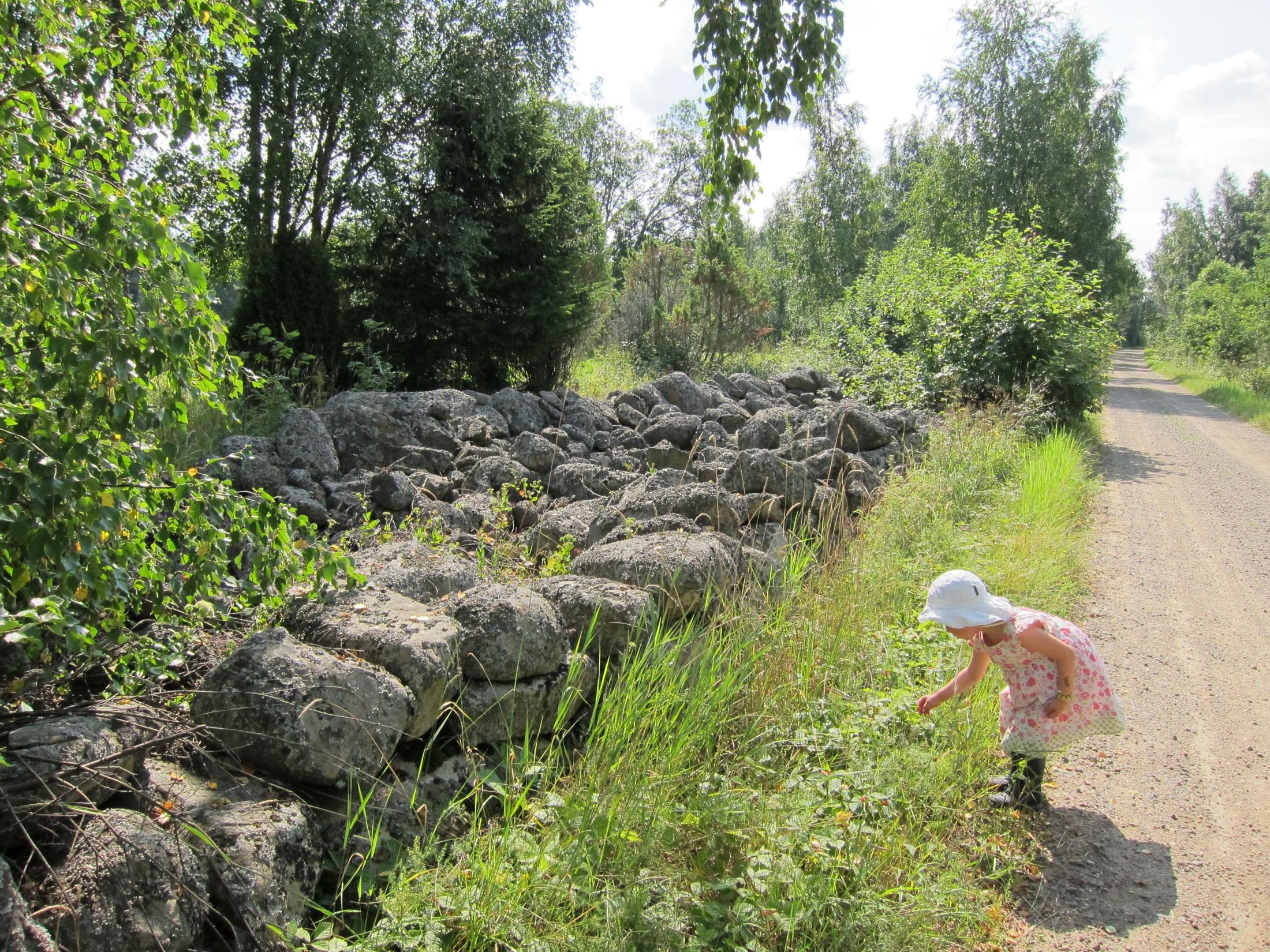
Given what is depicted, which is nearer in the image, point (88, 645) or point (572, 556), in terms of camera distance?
point (88, 645)

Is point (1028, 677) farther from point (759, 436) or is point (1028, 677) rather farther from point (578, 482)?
point (759, 436)

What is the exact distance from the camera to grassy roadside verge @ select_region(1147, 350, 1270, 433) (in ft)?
61.1

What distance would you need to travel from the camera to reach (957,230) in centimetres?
2622

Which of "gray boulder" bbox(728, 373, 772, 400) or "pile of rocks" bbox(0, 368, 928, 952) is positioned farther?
"gray boulder" bbox(728, 373, 772, 400)

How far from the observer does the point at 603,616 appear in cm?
402

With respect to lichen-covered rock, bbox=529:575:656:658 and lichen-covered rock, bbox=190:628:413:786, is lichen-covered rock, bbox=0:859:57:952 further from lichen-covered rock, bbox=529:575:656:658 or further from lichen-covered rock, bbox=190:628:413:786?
lichen-covered rock, bbox=529:575:656:658

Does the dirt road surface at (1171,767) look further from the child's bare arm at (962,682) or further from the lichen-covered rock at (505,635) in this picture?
the lichen-covered rock at (505,635)

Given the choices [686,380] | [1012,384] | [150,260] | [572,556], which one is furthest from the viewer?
[1012,384]

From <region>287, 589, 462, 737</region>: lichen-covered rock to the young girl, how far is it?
6.43 feet

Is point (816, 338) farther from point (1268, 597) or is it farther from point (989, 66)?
point (1268, 597)

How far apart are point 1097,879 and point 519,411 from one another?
7.34 meters

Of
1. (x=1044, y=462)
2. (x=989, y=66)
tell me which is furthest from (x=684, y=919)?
(x=989, y=66)

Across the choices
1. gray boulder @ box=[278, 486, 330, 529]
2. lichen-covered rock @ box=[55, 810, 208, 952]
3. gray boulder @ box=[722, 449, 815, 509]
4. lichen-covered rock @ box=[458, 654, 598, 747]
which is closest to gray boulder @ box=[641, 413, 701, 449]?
gray boulder @ box=[722, 449, 815, 509]

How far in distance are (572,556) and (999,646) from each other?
275cm
